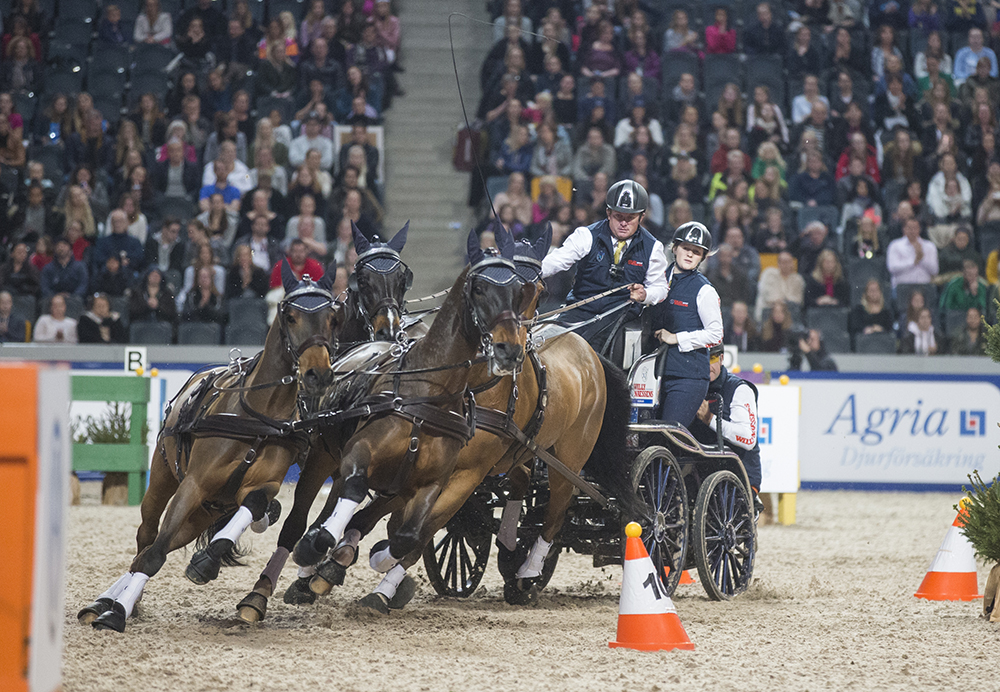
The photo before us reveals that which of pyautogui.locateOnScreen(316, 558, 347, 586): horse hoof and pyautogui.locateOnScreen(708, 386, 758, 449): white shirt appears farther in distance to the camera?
pyautogui.locateOnScreen(708, 386, 758, 449): white shirt

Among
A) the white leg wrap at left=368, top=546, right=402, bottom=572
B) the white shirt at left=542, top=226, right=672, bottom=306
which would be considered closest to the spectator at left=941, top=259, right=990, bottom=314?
the white shirt at left=542, top=226, right=672, bottom=306

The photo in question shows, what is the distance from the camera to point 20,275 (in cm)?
1254

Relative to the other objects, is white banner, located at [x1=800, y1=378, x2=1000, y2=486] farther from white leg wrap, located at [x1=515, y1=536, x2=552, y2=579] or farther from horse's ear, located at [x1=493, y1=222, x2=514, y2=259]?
horse's ear, located at [x1=493, y1=222, x2=514, y2=259]

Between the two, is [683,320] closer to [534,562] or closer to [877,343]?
[534,562]

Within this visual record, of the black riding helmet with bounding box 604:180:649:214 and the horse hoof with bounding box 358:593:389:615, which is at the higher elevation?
the black riding helmet with bounding box 604:180:649:214

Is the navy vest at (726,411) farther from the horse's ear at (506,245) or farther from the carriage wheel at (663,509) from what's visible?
the horse's ear at (506,245)

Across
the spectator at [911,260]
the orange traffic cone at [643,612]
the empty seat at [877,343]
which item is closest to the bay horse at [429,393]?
the orange traffic cone at [643,612]

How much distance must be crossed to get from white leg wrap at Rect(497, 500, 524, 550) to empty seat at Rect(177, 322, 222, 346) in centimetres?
660

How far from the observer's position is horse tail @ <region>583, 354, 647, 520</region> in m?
6.54

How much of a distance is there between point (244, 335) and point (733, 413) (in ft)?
21.1

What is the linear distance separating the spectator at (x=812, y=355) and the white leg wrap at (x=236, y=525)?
27.7 feet

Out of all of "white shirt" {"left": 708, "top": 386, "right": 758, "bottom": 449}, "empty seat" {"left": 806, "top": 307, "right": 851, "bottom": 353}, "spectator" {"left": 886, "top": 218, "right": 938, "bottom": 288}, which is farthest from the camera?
"spectator" {"left": 886, "top": 218, "right": 938, "bottom": 288}

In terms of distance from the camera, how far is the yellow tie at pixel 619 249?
686 cm

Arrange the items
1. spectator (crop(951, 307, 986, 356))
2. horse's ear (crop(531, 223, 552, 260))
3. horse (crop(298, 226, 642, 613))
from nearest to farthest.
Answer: horse (crop(298, 226, 642, 613)), horse's ear (crop(531, 223, 552, 260)), spectator (crop(951, 307, 986, 356))
